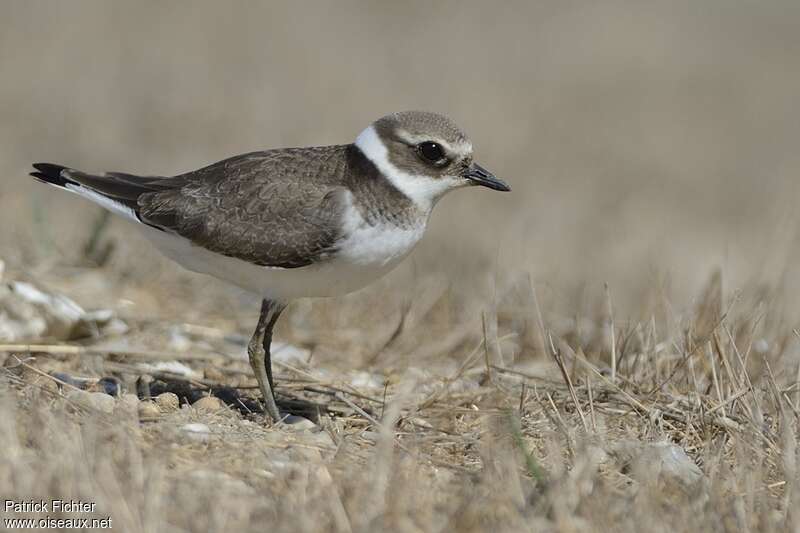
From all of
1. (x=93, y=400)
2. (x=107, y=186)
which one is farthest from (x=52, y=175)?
(x=93, y=400)

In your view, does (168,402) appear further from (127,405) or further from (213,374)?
(213,374)

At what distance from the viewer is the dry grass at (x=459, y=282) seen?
13.3ft

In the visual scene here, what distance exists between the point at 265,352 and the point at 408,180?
1.21 m

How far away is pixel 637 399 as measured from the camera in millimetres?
5480

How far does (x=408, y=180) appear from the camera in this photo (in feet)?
18.6

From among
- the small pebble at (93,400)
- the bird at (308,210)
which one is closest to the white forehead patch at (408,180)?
the bird at (308,210)

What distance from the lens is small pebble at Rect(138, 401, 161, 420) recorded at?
502 centimetres

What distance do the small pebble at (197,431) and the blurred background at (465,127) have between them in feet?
7.44

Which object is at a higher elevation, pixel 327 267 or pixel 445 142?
pixel 445 142

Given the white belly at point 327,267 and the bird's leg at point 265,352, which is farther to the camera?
the bird's leg at point 265,352

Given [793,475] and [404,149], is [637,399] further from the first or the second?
[404,149]

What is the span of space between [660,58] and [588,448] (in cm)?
1428

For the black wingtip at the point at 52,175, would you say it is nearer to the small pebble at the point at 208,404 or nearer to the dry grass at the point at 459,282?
the dry grass at the point at 459,282

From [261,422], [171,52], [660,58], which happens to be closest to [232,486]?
[261,422]
